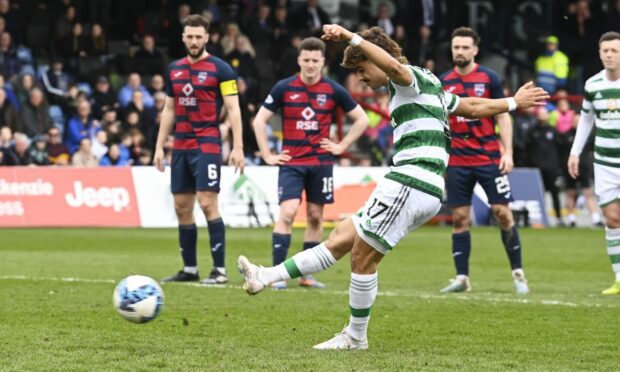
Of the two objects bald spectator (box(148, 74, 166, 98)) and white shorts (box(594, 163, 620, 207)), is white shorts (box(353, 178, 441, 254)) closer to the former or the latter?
white shorts (box(594, 163, 620, 207))

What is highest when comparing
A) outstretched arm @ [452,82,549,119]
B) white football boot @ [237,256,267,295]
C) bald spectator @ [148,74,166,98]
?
outstretched arm @ [452,82,549,119]

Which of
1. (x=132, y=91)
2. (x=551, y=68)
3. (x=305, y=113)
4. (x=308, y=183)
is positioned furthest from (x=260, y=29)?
(x=308, y=183)

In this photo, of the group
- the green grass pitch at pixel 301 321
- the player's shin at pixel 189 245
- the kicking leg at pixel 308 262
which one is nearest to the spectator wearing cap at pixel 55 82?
the green grass pitch at pixel 301 321

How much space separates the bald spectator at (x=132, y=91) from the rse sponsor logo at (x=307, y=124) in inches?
540

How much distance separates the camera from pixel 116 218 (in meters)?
22.7

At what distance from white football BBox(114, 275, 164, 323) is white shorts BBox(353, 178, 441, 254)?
4.60 ft

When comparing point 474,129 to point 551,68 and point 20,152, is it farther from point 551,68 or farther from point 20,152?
point 551,68

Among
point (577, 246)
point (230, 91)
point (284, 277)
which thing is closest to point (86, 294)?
point (230, 91)

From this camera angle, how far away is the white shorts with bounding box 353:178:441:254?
801cm

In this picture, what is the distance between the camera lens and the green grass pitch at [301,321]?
764cm

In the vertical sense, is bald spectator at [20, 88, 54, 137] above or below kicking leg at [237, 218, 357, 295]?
below

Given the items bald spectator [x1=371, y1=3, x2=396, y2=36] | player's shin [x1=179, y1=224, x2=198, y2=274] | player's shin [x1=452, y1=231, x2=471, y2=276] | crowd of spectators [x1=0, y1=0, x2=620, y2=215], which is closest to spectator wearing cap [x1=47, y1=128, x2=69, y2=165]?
crowd of spectators [x1=0, y1=0, x2=620, y2=215]

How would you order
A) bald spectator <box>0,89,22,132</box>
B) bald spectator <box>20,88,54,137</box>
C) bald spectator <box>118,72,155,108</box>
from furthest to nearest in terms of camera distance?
bald spectator <box>118,72,155,108</box>
bald spectator <box>20,88,54,137</box>
bald spectator <box>0,89,22,132</box>

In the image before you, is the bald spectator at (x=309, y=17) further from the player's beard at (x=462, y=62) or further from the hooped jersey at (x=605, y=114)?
the hooped jersey at (x=605, y=114)
